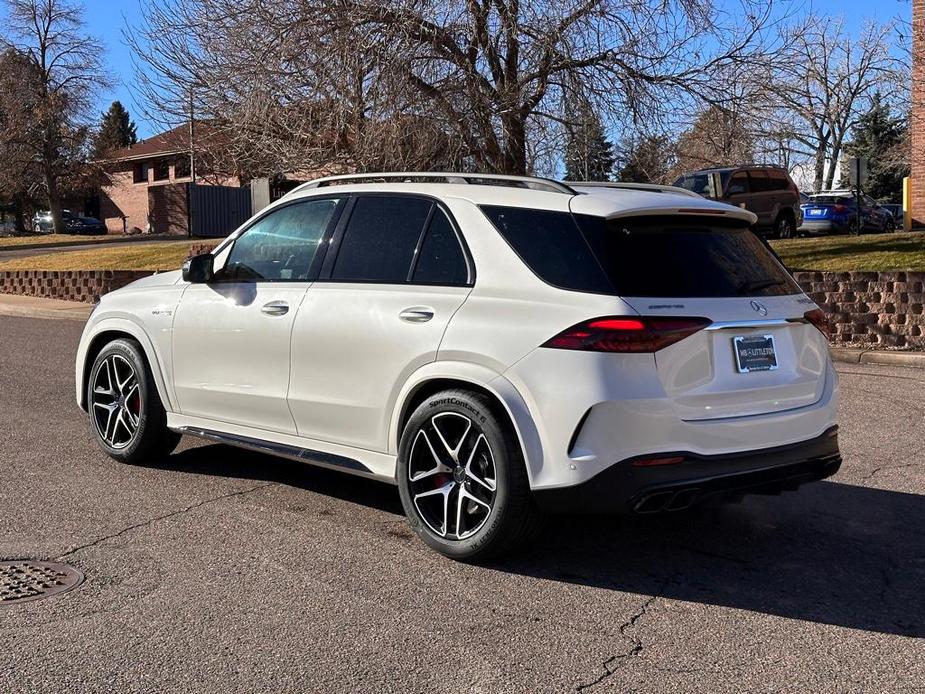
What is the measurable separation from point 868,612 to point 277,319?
3.27 meters

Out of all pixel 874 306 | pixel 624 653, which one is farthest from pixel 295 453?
pixel 874 306

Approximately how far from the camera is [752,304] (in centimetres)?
475

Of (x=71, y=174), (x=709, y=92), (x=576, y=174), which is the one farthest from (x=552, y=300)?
(x=71, y=174)

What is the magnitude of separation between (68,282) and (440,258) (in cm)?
1982

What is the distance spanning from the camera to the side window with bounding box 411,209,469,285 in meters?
5.03

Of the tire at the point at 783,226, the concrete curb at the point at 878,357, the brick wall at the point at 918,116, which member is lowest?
the concrete curb at the point at 878,357

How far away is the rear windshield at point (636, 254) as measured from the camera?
15.0ft

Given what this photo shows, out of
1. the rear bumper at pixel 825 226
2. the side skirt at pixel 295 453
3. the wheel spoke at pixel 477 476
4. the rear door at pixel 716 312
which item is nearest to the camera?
the rear door at pixel 716 312

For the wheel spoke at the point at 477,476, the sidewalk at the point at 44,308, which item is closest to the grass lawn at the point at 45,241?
the sidewalk at the point at 44,308

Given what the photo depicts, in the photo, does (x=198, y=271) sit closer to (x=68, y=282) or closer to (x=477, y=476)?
(x=477, y=476)

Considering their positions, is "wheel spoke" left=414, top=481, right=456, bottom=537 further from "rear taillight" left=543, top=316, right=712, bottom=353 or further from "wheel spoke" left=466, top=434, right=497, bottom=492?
"rear taillight" left=543, top=316, right=712, bottom=353

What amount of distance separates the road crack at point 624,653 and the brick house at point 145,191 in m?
48.8

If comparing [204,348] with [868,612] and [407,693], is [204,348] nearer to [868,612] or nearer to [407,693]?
[407,693]

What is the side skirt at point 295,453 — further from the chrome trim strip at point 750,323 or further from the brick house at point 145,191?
the brick house at point 145,191
